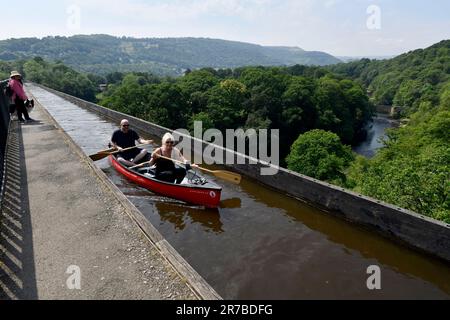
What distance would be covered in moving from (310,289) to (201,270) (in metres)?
2.41

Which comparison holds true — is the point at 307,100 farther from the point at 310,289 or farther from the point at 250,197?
the point at 310,289

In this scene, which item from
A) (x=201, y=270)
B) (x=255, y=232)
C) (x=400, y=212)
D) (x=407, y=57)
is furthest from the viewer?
(x=407, y=57)

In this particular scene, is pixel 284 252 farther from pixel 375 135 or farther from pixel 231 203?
pixel 375 135

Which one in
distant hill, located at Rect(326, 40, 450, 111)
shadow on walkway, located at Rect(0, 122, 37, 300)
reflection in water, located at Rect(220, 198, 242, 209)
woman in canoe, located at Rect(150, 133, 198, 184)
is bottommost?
reflection in water, located at Rect(220, 198, 242, 209)

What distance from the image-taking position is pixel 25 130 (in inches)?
684

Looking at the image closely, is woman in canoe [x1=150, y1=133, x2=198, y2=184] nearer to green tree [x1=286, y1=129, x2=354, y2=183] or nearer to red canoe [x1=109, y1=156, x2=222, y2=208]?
red canoe [x1=109, y1=156, x2=222, y2=208]

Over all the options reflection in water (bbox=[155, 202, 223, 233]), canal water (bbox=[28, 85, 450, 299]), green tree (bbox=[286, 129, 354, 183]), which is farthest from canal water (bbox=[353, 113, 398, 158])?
reflection in water (bbox=[155, 202, 223, 233])

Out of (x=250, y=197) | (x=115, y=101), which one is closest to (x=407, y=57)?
(x=115, y=101)

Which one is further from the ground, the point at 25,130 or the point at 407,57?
the point at 407,57

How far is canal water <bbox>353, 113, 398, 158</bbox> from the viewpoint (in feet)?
204

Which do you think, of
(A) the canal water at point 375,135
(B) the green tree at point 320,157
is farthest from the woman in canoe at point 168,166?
(A) the canal water at point 375,135

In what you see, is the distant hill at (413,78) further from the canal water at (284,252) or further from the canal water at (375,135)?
the canal water at (284,252)

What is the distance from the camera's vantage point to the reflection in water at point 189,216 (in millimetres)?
9095

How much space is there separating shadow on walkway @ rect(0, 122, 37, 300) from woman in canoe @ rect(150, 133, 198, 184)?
3.92 m
